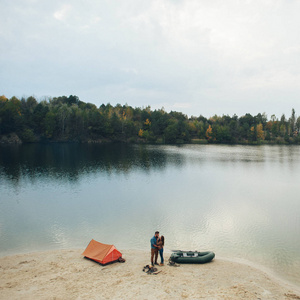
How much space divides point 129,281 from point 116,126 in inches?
4674

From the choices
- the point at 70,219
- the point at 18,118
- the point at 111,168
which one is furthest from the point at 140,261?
the point at 18,118

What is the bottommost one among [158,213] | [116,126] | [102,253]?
[158,213]

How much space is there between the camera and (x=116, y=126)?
127 meters

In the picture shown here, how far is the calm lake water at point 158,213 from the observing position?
1655 centimetres

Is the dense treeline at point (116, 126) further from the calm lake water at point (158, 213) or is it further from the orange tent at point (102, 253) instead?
the orange tent at point (102, 253)

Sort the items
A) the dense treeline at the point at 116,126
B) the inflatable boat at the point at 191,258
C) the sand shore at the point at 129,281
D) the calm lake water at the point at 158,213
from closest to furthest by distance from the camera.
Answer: the sand shore at the point at 129,281
the inflatable boat at the point at 191,258
the calm lake water at the point at 158,213
the dense treeline at the point at 116,126

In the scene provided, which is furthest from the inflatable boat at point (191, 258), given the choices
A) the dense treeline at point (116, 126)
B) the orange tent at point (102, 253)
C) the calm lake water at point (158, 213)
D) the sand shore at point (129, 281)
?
the dense treeline at point (116, 126)

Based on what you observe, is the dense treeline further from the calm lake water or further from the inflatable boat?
the inflatable boat

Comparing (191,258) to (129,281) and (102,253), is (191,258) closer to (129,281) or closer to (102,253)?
(129,281)

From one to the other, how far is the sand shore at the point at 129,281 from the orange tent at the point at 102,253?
12.9 inches

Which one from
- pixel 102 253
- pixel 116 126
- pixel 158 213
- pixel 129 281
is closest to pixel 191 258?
pixel 129 281

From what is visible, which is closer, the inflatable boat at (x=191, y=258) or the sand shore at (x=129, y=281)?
the sand shore at (x=129, y=281)

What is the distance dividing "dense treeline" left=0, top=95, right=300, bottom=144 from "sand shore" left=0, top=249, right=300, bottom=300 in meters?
103

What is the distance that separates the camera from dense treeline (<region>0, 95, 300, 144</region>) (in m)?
109
